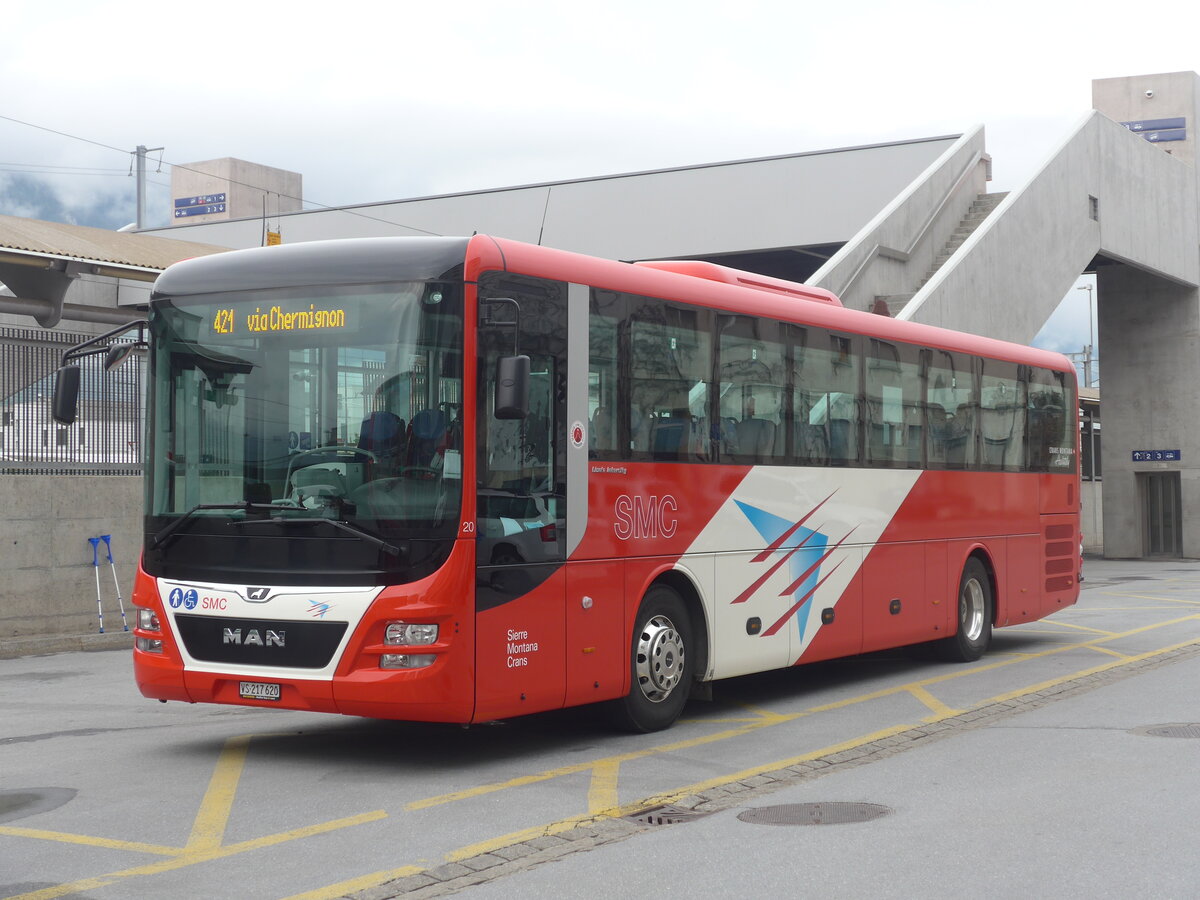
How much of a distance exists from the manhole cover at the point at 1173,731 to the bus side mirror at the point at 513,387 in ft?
15.3

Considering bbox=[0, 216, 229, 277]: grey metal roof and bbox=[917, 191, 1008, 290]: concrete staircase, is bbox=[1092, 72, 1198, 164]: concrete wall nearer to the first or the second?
bbox=[917, 191, 1008, 290]: concrete staircase

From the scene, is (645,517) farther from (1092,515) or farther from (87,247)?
(1092,515)

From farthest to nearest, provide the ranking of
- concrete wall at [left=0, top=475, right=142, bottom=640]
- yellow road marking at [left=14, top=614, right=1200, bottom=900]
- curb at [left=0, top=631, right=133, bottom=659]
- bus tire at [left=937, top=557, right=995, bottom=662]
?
concrete wall at [left=0, top=475, right=142, bottom=640]
curb at [left=0, top=631, right=133, bottom=659]
bus tire at [left=937, top=557, right=995, bottom=662]
yellow road marking at [left=14, top=614, right=1200, bottom=900]

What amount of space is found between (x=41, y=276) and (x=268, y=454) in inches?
503

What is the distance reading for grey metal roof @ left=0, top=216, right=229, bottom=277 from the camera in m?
17.4

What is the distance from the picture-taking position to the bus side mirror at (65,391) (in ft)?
30.3

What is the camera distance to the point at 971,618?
14.1 meters

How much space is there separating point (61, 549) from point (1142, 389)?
3287 cm

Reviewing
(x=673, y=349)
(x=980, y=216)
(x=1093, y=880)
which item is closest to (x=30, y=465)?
(x=673, y=349)

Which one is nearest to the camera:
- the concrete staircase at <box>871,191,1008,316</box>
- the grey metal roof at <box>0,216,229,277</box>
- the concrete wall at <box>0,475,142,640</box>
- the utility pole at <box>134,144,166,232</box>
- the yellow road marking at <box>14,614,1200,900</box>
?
the yellow road marking at <box>14,614,1200,900</box>

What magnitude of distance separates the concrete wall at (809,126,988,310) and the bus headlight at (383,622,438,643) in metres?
16.6

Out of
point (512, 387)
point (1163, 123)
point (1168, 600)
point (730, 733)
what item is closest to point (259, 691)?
point (512, 387)

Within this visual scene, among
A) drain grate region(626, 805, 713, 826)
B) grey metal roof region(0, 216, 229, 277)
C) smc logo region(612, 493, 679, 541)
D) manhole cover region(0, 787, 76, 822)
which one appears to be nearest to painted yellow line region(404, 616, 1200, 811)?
drain grate region(626, 805, 713, 826)

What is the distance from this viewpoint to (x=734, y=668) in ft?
34.2
